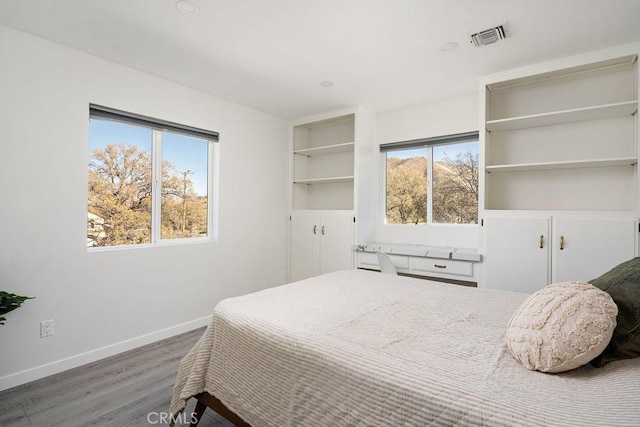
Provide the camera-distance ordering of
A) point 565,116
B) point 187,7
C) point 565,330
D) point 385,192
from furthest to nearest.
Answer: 1. point 385,192
2. point 565,116
3. point 187,7
4. point 565,330

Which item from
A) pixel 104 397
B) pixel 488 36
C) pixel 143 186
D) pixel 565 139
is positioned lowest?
pixel 104 397

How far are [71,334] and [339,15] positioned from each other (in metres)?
2.98

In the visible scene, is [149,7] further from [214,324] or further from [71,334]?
[71,334]

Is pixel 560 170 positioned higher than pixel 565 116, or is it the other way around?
pixel 565 116

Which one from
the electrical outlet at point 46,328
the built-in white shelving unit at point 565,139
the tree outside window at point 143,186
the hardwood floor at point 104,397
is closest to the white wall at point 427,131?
the built-in white shelving unit at point 565,139

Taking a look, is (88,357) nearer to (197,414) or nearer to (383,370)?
(197,414)

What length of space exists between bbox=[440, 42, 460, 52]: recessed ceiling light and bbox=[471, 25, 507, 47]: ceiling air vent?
4.6 inches

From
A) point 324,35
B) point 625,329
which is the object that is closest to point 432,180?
point 324,35

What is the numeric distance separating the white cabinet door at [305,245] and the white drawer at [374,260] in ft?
1.97

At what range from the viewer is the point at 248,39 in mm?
2285

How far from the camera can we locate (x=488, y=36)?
7.21 ft

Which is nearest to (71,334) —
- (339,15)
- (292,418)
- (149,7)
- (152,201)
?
(152,201)

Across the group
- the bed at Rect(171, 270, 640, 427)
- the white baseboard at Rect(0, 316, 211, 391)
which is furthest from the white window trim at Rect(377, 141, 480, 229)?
the white baseboard at Rect(0, 316, 211, 391)

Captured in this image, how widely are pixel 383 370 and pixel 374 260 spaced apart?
2521 mm
